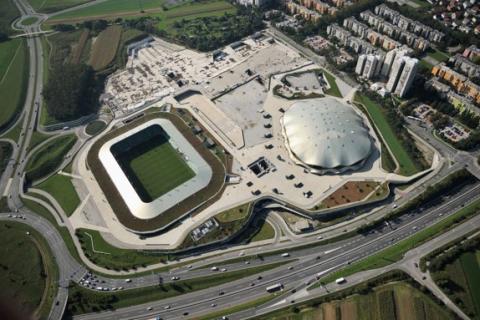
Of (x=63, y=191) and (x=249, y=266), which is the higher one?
(x=63, y=191)

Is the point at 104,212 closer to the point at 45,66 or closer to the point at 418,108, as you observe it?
the point at 45,66

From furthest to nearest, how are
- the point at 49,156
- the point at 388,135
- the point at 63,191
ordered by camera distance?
the point at 49,156
the point at 388,135
the point at 63,191

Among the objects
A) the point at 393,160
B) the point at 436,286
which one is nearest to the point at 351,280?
the point at 436,286

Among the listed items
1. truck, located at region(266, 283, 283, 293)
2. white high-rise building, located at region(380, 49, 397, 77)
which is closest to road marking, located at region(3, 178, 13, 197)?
Answer: truck, located at region(266, 283, 283, 293)

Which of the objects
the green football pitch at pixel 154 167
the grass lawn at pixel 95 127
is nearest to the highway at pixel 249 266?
the green football pitch at pixel 154 167

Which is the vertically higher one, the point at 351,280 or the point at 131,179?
the point at 131,179

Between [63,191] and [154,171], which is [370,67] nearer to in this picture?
[154,171]

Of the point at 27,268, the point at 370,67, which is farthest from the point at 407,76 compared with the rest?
the point at 27,268
